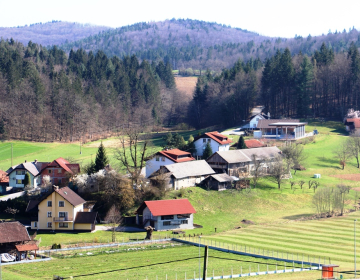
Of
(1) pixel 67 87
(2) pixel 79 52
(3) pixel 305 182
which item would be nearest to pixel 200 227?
(3) pixel 305 182

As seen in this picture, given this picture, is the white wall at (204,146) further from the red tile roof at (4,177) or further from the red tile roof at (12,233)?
the red tile roof at (12,233)

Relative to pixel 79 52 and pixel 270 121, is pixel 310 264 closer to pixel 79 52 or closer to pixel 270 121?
pixel 270 121

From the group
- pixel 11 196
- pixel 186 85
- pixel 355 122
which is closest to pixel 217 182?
pixel 11 196

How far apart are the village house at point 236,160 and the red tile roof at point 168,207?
42.4 feet

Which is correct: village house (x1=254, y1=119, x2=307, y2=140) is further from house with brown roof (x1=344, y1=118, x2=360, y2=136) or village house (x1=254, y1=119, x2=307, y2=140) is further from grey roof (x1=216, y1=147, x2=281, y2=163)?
grey roof (x1=216, y1=147, x2=281, y2=163)

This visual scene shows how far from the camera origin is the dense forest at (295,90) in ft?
368

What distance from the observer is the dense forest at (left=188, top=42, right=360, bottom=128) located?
11206 cm

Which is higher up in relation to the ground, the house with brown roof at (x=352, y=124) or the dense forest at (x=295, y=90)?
the dense forest at (x=295, y=90)

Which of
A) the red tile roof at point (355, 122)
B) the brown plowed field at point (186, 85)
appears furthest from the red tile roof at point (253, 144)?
the brown plowed field at point (186, 85)

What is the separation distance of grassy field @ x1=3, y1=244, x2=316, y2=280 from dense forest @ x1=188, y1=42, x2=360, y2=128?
70004 millimetres

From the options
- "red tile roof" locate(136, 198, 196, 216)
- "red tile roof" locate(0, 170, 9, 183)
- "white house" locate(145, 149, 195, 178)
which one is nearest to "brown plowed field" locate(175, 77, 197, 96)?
"white house" locate(145, 149, 195, 178)

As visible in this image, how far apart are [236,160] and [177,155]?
744 centimetres

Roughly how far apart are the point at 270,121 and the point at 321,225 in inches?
1768

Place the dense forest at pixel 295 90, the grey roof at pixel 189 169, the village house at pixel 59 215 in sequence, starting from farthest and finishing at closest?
the dense forest at pixel 295 90 → the grey roof at pixel 189 169 → the village house at pixel 59 215
